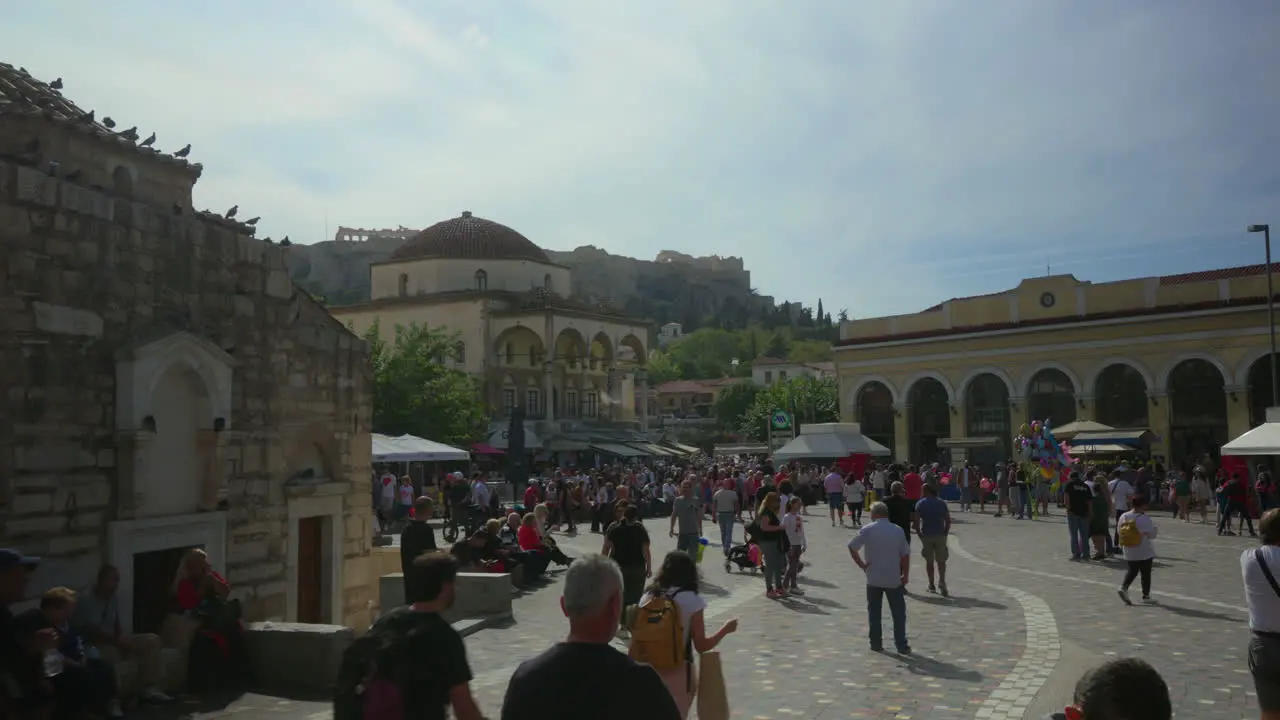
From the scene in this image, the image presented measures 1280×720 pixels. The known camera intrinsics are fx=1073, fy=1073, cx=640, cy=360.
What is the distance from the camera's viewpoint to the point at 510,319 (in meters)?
55.5

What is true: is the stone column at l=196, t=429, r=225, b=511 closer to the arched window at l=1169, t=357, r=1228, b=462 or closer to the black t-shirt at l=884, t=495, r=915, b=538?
the black t-shirt at l=884, t=495, r=915, b=538

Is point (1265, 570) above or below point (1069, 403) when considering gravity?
below

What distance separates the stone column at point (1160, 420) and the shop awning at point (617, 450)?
24210 millimetres

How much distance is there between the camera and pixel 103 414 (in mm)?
10062

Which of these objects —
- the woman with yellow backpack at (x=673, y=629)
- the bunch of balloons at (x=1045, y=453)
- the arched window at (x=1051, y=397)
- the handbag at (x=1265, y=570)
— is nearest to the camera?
the woman with yellow backpack at (x=673, y=629)

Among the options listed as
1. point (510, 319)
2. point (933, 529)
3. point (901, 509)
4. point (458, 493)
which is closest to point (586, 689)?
point (933, 529)

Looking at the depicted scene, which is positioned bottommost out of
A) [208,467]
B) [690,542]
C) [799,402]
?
[690,542]

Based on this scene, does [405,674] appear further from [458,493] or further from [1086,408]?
[1086,408]

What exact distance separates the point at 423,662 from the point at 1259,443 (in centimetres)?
2292

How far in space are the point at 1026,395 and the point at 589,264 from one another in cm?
13191

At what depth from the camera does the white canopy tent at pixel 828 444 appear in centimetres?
3600

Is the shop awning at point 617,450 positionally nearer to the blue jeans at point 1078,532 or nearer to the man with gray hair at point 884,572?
the blue jeans at point 1078,532

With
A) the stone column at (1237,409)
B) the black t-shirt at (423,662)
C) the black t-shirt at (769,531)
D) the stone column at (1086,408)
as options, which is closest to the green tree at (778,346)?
the stone column at (1086,408)

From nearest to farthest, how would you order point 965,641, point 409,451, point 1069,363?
point 965,641, point 409,451, point 1069,363
